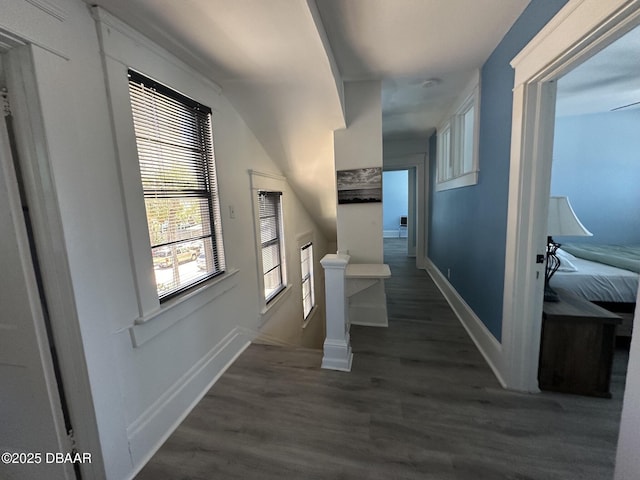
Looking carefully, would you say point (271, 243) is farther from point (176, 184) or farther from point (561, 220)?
point (561, 220)

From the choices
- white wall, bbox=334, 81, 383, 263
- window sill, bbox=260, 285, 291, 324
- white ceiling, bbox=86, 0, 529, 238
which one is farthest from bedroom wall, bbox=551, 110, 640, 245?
window sill, bbox=260, 285, 291, 324

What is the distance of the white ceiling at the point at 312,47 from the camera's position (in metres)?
1.32

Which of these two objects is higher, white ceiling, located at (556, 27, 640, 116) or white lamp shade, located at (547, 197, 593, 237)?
white ceiling, located at (556, 27, 640, 116)

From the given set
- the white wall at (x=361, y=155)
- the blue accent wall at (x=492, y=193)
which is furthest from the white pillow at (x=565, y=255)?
the white wall at (x=361, y=155)

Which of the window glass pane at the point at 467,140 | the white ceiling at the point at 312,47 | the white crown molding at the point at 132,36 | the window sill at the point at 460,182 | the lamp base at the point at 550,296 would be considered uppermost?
the white ceiling at the point at 312,47

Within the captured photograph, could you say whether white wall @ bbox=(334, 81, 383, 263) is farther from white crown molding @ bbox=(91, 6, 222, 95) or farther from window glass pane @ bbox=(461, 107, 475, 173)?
white crown molding @ bbox=(91, 6, 222, 95)

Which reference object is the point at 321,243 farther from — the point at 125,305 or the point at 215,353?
the point at 125,305

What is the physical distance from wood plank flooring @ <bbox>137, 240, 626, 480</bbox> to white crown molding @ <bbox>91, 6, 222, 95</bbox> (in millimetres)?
2087

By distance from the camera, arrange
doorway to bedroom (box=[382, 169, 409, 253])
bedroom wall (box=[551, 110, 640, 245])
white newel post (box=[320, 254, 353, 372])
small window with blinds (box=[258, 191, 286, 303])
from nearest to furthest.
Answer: white newel post (box=[320, 254, 353, 372]), small window with blinds (box=[258, 191, 286, 303]), bedroom wall (box=[551, 110, 640, 245]), doorway to bedroom (box=[382, 169, 409, 253])

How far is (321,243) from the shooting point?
16.8 feet

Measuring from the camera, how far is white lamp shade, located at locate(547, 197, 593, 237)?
1.71 metres

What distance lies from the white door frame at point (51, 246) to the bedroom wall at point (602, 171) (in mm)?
5352

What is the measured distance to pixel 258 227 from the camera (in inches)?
107

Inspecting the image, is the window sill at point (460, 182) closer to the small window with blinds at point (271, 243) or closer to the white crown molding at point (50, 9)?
the small window with blinds at point (271, 243)
